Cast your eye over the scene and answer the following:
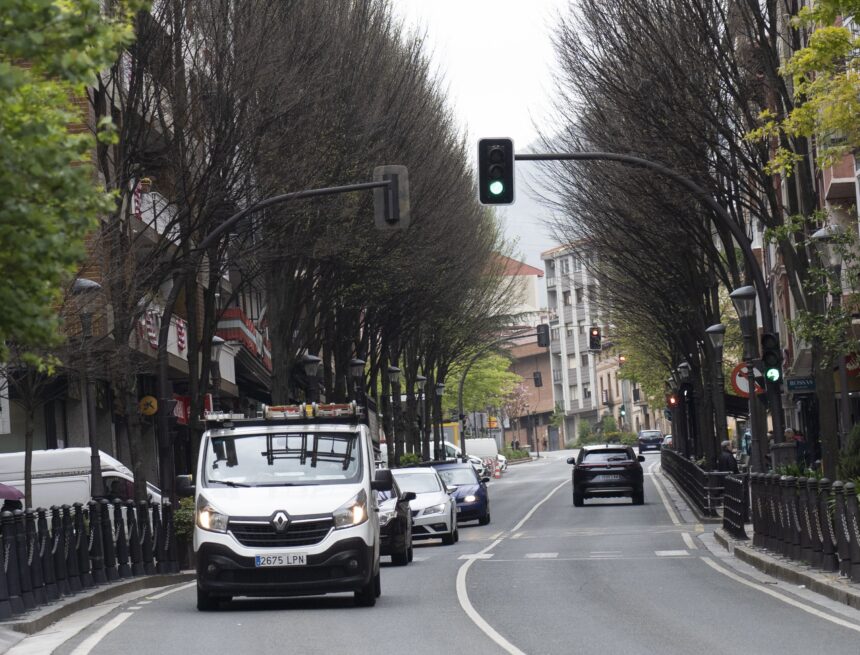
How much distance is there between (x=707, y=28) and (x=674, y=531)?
37.3ft

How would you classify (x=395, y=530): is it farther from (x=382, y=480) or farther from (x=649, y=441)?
(x=649, y=441)

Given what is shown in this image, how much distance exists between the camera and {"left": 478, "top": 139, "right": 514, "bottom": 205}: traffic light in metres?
21.3

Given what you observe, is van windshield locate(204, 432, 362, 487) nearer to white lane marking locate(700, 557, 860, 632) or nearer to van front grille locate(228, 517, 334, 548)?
van front grille locate(228, 517, 334, 548)

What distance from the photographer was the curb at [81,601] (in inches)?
607

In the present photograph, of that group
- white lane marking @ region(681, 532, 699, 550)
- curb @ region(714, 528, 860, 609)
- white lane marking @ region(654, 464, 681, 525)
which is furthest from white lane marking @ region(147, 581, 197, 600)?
A: white lane marking @ region(654, 464, 681, 525)

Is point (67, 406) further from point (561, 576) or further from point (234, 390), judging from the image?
point (561, 576)

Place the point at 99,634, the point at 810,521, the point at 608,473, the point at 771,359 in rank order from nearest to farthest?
the point at 99,634 < the point at 810,521 < the point at 771,359 < the point at 608,473

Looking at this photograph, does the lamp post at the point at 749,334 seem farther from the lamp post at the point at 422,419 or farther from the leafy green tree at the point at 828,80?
the lamp post at the point at 422,419

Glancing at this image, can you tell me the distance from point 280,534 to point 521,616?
2.60 meters

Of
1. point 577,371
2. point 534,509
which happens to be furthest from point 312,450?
point 577,371

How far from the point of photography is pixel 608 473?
4691 cm

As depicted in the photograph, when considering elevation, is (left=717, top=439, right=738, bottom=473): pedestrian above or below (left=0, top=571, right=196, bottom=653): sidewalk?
above

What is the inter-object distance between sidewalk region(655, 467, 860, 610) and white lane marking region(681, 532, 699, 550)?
0.44m

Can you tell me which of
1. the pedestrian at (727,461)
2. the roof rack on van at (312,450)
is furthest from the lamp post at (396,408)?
the roof rack on van at (312,450)
